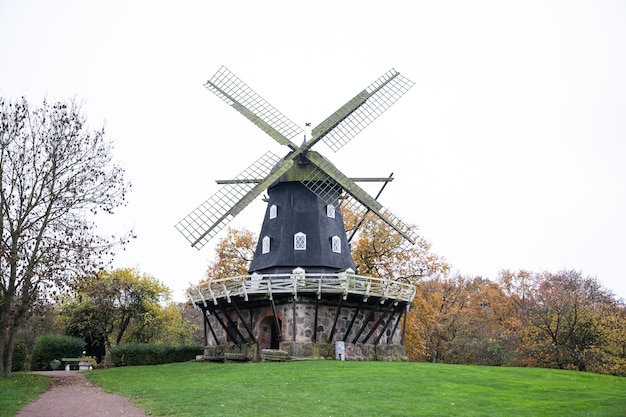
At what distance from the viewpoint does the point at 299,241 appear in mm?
25922

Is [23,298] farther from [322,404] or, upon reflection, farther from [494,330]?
[494,330]

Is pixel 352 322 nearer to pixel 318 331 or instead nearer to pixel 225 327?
pixel 318 331

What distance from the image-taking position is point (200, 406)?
1270 cm

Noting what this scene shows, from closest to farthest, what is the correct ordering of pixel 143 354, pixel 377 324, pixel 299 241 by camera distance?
pixel 377 324
pixel 299 241
pixel 143 354

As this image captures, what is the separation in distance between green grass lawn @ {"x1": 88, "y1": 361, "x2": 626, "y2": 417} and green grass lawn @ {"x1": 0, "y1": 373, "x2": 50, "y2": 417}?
6.22 feet

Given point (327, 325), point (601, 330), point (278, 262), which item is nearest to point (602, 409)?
point (327, 325)

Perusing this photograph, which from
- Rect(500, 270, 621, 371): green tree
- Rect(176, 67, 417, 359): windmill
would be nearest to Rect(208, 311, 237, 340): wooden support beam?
Rect(176, 67, 417, 359): windmill

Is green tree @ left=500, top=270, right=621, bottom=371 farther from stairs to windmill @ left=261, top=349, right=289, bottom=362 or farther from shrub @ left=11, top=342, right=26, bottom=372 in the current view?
shrub @ left=11, top=342, right=26, bottom=372

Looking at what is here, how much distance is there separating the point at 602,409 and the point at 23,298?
57.6 ft

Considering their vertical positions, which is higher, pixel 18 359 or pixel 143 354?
pixel 143 354

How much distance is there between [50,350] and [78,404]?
58.5ft

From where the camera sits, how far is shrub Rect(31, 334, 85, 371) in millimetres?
29875

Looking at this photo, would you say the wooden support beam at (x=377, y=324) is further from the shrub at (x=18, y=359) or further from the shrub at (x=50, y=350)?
the shrub at (x=18, y=359)

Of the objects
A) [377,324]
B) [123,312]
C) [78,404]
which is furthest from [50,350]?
[78,404]
